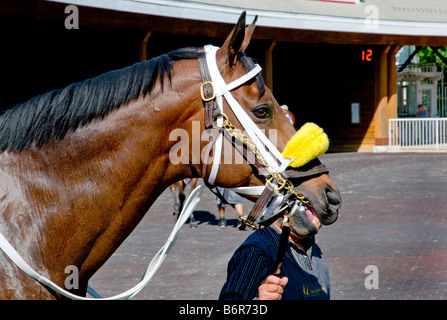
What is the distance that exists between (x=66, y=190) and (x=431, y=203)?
36.2 ft

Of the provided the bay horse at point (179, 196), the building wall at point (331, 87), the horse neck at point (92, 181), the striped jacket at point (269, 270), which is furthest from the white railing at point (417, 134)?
the horse neck at point (92, 181)

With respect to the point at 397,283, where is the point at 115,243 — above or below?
above

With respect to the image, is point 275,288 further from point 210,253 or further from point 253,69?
point 210,253

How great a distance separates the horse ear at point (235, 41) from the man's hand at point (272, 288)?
1039 mm

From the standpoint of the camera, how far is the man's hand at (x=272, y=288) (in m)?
2.63

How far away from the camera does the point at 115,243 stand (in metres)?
2.54

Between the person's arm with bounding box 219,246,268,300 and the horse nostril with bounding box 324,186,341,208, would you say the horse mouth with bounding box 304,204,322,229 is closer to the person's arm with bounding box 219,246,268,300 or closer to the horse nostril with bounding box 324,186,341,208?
the horse nostril with bounding box 324,186,341,208

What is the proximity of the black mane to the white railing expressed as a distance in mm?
22539

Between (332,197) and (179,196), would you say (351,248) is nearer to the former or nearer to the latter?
(179,196)

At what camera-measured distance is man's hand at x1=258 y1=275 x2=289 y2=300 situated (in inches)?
104

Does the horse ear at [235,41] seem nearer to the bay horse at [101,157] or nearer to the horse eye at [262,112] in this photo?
the bay horse at [101,157]

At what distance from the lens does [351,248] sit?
335 inches
